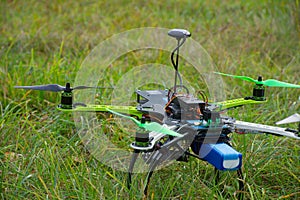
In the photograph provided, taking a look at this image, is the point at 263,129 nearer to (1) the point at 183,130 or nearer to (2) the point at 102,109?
(1) the point at 183,130

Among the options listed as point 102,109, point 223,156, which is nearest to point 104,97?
point 102,109

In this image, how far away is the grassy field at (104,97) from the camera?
2637 mm

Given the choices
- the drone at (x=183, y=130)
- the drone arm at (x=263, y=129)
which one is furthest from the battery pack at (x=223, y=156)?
the drone arm at (x=263, y=129)

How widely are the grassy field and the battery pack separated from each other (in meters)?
0.34

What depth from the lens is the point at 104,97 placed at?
12.1 ft

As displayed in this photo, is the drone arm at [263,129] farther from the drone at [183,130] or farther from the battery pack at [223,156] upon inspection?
the battery pack at [223,156]

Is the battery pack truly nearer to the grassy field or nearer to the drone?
the drone

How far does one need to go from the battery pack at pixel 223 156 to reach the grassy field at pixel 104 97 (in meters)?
0.34

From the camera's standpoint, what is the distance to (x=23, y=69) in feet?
13.6

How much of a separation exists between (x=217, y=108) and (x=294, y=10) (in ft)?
10.1

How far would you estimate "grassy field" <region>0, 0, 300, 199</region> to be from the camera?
2637mm

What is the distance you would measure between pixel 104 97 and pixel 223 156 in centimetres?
174

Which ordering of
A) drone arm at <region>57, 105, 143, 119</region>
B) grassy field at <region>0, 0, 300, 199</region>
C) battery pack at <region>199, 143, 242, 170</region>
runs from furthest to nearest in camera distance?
grassy field at <region>0, 0, 300, 199</region>
drone arm at <region>57, 105, 143, 119</region>
battery pack at <region>199, 143, 242, 170</region>

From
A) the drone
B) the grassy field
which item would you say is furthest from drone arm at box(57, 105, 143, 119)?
the grassy field
